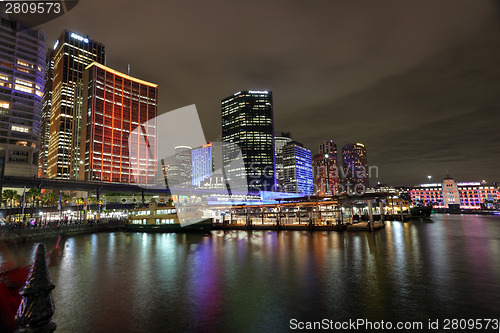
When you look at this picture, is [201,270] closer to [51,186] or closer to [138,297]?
[138,297]

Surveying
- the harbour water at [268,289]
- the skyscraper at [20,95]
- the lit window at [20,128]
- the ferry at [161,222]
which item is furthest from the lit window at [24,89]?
the harbour water at [268,289]

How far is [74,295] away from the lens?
66.5 ft

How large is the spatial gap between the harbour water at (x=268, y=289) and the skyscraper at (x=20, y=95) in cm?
10687

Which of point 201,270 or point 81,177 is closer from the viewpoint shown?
point 201,270

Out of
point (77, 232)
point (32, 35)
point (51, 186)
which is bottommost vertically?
point (77, 232)

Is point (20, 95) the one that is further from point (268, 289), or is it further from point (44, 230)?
point (268, 289)

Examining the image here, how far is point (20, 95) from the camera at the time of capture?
116062mm

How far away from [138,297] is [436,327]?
18.9m

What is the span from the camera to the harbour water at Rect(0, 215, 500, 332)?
50.7 ft

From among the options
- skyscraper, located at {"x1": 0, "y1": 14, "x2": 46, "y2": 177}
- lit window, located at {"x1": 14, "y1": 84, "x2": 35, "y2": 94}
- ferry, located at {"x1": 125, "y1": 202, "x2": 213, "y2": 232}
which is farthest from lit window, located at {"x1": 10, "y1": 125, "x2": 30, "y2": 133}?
ferry, located at {"x1": 125, "y1": 202, "x2": 213, "y2": 232}

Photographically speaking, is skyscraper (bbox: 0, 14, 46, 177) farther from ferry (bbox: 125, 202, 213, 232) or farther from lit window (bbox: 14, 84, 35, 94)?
ferry (bbox: 125, 202, 213, 232)

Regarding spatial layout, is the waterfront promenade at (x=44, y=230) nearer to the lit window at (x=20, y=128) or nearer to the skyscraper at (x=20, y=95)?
the skyscraper at (x=20, y=95)

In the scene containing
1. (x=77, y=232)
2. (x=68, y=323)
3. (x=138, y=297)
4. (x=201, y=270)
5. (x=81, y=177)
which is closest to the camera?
(x=68, y=323)

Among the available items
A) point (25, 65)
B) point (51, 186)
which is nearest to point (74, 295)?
point (51, 186)
